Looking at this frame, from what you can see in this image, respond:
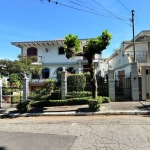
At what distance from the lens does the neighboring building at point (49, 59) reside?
90.7 feet

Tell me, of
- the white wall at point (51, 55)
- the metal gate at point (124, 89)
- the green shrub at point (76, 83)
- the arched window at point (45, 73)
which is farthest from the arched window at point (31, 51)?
the metal gate at point (124, 89)

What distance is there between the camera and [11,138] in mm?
6527

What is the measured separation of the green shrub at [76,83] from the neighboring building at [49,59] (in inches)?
436

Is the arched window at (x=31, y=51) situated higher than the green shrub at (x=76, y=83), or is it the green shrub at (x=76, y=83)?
the arched window at (x=31, y=51)

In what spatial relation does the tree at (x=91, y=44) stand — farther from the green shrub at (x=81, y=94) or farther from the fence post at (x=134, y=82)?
the fence post at (x=134, y=82)

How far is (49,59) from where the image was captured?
28.2m

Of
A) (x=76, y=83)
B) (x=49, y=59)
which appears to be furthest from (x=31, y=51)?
(x=76, y=83)

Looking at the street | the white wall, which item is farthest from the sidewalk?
the white wall

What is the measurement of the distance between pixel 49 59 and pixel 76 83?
1316cm

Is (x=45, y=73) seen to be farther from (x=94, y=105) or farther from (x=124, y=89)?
(x=94, y=105)

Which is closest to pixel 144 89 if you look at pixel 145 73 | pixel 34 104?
pixel 145 73

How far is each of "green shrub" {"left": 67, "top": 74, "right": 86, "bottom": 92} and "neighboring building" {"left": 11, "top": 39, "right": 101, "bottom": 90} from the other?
36.4 ft

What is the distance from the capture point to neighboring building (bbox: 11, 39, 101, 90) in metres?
27.7

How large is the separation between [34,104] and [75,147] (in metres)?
8.60
